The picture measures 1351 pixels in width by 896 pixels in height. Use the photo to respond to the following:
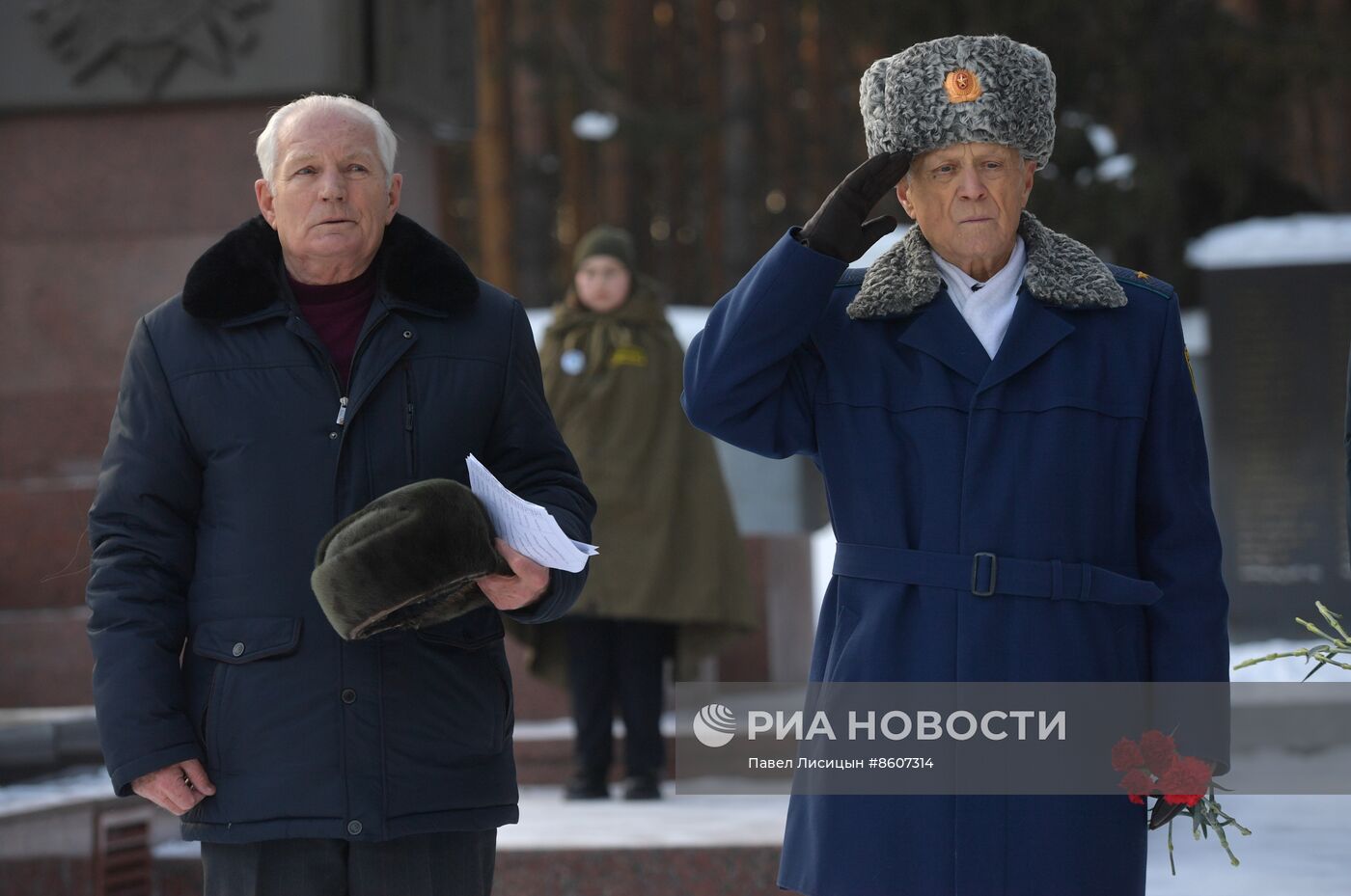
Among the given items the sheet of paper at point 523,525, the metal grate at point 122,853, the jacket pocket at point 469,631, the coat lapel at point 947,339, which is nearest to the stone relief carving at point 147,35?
the metal grate at point 122,853

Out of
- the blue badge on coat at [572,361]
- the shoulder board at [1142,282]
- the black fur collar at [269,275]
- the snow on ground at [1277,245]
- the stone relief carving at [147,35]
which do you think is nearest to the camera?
the shoulder board at [1142,282]

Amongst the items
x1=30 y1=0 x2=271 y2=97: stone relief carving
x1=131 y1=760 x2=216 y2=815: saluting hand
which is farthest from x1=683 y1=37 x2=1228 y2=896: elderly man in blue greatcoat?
x1=30 y1=0 x2=271 y2=97: stone relief carving

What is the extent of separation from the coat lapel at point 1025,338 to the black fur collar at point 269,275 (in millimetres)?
801

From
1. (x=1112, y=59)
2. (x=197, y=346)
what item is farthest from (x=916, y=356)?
(x=1112, y=59)

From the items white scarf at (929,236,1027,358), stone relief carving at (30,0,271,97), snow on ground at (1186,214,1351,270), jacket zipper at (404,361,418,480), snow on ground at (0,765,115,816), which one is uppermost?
stone relief carving at (30,0,271,97)

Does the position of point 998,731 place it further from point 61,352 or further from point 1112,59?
point 1112,59

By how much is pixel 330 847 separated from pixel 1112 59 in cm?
1199

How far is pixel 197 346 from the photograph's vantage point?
120 inches

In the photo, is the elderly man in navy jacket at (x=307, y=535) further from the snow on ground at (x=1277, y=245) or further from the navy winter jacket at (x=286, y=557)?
the snow on ground at (x=1277, y=245)

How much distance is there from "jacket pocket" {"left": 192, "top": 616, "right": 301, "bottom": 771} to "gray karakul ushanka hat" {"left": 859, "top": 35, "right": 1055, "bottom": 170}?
111 cm

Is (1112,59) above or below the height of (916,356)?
above

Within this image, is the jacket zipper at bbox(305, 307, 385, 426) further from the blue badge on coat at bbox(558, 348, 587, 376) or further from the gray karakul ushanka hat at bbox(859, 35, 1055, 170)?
the blue badge on coat at bbox(558, 348, 587, 376)

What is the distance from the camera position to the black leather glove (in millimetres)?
2838

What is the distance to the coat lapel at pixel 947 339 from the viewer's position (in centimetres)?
282
